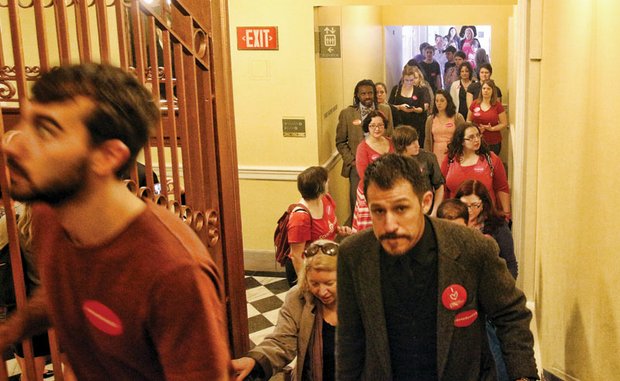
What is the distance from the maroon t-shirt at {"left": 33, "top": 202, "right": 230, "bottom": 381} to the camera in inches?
49.3

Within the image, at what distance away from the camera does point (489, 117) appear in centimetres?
831

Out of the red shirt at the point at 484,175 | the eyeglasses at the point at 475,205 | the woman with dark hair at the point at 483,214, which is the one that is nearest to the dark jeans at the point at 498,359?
the woman with dark hair at the point at 483,214

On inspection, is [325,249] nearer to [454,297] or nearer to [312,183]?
[454,297]

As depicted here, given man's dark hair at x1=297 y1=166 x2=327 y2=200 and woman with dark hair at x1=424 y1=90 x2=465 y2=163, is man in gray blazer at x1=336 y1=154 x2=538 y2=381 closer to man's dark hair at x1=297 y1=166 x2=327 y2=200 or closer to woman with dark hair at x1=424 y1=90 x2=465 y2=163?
man's dark hair at x1=297 y1=166 x2=327 y2=200

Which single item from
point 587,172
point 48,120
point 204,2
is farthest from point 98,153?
point 587,172

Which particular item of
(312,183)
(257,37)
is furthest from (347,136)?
(312,183)

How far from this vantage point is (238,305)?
3.04 m

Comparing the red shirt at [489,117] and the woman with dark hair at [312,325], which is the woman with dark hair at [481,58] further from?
the woman with dark hair at [312,325]

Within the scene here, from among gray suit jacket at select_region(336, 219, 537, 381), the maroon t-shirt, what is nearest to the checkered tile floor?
gray suit jacket at select_region(336, 219, 537, 381)

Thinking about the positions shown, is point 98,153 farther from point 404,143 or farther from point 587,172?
point 404,143

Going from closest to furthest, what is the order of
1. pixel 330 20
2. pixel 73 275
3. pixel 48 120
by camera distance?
pixel 48 120, pixel 73 275, pixel 330 20

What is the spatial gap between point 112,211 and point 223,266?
1.70 metres

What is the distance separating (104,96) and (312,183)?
346 centimetres

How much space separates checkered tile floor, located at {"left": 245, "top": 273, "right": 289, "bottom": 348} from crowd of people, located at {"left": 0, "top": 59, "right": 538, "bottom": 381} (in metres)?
0.75
